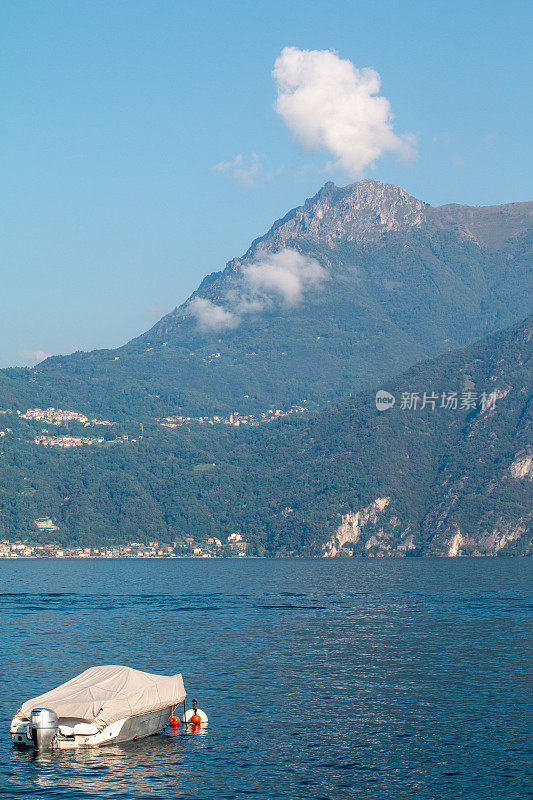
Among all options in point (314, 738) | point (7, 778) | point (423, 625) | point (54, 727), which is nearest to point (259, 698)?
point (314, 738)

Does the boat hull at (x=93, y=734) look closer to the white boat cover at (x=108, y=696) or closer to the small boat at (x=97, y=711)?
the small boat at (x=97, y=711)

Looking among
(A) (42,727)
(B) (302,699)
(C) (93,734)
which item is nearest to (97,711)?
(C) (93,734)

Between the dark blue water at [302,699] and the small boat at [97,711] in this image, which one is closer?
the dark blue water at [302,699]

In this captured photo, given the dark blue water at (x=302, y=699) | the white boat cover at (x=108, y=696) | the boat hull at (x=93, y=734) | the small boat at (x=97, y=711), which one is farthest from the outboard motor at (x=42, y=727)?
the white boat cover at (x=108, y=696)

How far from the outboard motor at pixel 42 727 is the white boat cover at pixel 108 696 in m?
1.41

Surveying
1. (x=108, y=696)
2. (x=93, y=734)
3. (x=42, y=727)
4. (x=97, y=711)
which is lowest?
(x=93, y=734)

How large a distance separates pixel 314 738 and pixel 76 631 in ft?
230

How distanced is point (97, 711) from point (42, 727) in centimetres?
389

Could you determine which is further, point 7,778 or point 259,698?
point 259,698

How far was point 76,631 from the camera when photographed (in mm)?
127938

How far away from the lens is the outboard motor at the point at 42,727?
60156mm

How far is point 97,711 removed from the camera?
62469 millimetres

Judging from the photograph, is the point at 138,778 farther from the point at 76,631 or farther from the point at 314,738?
the point at 76,631

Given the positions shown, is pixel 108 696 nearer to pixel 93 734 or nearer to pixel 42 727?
pixel 93 734
